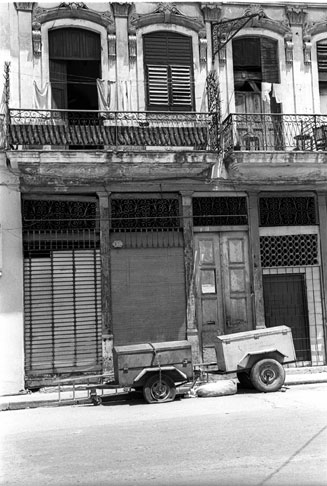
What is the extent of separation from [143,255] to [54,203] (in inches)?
91.8

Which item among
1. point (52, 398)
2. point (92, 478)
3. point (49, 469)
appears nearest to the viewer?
point (92, 478)

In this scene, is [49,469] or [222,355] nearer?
[49,469]

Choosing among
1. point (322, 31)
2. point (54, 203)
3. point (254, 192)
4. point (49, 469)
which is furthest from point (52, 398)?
point (322, 31)

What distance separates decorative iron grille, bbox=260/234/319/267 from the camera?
14.1 m

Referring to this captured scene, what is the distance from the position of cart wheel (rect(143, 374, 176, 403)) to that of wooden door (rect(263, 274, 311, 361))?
172 inches

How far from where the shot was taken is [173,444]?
6.86m

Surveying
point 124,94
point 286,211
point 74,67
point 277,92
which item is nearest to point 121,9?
point 74,67

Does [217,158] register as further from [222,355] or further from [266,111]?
[222,355]

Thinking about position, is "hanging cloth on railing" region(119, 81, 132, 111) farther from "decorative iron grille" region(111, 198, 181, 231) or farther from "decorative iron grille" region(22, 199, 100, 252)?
"decorative iron grille" region(22, 199, 100, 252)

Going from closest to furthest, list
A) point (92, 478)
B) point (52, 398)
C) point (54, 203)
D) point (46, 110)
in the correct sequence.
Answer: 1. point (92, 478)
2. point (52, 398)
3. point (46, 110)
4. point (54, 203)

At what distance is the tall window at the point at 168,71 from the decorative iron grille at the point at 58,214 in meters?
2.91

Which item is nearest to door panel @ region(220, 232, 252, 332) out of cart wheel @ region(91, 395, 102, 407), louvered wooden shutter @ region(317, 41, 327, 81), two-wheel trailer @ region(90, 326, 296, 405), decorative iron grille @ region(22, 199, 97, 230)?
two-wheel trailer @ region(90, 326, 296, 405)

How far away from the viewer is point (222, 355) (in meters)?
10.8

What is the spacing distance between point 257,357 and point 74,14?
28.4ft
